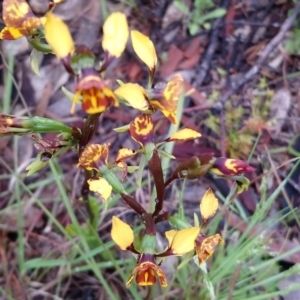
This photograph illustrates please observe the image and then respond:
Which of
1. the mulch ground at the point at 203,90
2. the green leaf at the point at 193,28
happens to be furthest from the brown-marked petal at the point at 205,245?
the green leaf at the point at 193,28

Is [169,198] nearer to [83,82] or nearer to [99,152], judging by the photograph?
[99,152]

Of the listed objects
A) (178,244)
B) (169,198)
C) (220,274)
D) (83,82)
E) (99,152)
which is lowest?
(169,198)

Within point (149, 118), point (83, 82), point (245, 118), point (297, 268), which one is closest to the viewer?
point (83, 82)

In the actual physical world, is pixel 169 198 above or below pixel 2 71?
below

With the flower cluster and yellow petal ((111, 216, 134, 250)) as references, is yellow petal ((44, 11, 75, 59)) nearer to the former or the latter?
Answer: the flower cluster

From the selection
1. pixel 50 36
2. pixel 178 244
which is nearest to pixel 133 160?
pixel 178 244

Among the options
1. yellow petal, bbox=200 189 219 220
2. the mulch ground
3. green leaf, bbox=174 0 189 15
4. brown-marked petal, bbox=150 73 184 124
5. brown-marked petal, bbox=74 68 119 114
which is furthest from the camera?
green leaf, bbox=174 0 189 15

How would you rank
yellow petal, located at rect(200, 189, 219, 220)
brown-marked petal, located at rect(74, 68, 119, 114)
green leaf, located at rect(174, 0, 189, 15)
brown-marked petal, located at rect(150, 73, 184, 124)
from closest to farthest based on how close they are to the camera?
brown-marked petal, located at rect(74, 68, 119, 114), brown-marked petal, located at rect(150, 73, 184, 124), yellow petal, located at rect(200, 189, 219, 220), green leaf, located at rect(174, 0, 189, 15)

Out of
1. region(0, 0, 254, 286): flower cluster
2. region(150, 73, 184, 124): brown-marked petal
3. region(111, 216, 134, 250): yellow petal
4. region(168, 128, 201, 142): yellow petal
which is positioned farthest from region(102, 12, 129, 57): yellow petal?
region(111, 216, 134, 250): yellow petal
